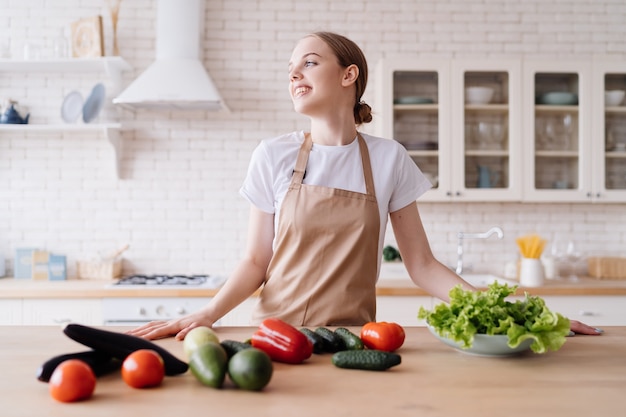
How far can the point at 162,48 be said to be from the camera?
3975 mm

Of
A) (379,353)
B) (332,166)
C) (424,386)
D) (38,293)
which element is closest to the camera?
(424,386)

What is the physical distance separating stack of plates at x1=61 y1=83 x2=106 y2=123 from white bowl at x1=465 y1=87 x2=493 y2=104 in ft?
8.62

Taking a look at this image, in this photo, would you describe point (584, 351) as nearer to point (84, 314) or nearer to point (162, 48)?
point (84, 314)

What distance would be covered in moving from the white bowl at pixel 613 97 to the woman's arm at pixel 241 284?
10.2ft

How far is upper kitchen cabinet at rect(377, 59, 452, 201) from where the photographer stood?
3.97 meters

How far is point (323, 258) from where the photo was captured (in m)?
1.93

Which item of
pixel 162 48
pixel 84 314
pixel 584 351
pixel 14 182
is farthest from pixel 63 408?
pixel 14 182

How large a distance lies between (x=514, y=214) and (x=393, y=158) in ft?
8.67

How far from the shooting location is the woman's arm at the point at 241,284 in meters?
1.58

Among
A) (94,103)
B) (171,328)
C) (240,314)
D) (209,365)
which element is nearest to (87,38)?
(94,103)

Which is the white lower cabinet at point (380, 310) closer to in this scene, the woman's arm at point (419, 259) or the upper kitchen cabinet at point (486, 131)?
the upper kitchen cabinet at point (486, 131)

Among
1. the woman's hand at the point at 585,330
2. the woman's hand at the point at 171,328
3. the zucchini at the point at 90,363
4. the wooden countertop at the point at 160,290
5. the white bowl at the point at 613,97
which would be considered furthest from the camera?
the white bowl at the point at 613,97

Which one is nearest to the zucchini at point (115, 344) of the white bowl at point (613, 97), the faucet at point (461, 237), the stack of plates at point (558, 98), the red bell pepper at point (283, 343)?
the red bell pepper at point (283, 343)

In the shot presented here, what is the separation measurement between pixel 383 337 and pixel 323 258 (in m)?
0.58
